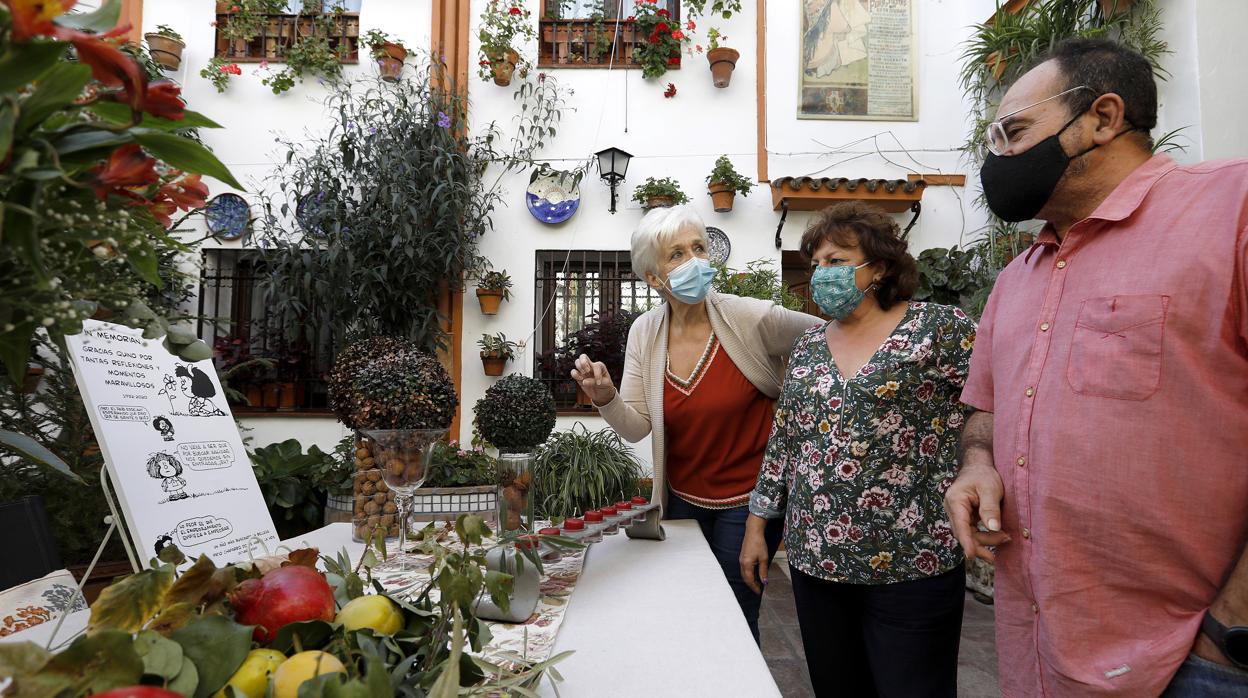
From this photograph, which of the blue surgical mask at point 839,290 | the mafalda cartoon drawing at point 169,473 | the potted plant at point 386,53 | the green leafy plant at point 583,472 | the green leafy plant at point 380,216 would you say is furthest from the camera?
the potted plant at point 386,53

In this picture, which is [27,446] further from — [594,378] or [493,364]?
[493,364]

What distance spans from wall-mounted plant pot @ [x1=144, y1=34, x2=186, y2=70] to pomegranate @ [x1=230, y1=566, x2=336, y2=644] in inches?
233

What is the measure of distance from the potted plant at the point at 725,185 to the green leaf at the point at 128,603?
482 centimetres

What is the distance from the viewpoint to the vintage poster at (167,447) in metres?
0.91

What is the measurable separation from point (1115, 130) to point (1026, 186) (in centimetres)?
16

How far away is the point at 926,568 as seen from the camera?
141cm

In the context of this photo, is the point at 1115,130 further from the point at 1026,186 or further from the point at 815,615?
the point at 815,615

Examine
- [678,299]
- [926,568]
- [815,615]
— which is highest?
[678,299]

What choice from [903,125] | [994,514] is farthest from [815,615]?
[903,125]

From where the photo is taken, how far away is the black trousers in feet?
4.64

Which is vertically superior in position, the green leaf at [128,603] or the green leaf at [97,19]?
the green leaf at [97,19]

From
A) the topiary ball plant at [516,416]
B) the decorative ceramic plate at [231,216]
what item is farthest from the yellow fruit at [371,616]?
the decorative ceramic plate at [231,216]

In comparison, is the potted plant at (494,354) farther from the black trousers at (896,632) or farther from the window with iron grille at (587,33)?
the black trousers at (896,632)

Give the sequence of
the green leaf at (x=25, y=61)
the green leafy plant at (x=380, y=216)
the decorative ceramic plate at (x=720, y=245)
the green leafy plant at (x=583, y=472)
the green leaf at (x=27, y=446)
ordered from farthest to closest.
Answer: the decorative ceramic plate at (x=720, y=245), the green leafy plant at (x=380, y=216), the green leafy plant at (x=583, y=472), the green leaf at (x=27, y=446), the green leaf at (x=25, y=61)
